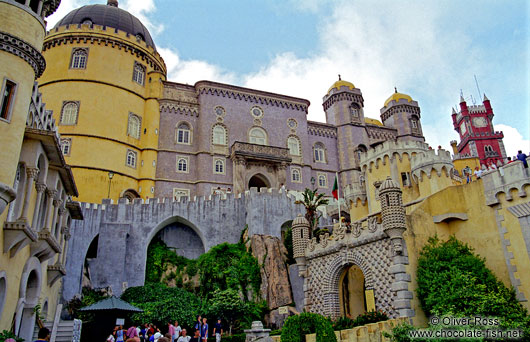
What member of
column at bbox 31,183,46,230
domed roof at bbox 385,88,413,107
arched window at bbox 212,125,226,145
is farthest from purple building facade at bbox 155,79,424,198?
column at bbox 31,183,46,230

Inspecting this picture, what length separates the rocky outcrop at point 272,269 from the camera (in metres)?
24.8

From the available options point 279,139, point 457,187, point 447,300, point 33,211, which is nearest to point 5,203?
point 33,211

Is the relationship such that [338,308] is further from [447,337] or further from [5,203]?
[5,203]

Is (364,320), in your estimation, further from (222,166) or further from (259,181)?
(259,181)

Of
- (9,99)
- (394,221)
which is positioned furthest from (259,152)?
(9,99)

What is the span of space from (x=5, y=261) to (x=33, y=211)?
2639 millimetres

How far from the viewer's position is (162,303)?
23438 millimetres

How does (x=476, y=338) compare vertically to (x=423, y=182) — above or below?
below

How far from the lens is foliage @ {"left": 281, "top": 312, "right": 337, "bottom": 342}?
15.5m

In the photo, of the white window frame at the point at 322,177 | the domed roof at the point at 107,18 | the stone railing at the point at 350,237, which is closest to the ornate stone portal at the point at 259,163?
the white window frame at the point at 322,177

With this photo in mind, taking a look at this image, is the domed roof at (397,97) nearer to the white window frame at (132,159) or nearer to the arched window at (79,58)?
the white window frame at (132,159)

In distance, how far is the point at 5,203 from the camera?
12836mm

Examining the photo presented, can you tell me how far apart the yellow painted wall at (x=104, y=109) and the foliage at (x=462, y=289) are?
25173 millimetres

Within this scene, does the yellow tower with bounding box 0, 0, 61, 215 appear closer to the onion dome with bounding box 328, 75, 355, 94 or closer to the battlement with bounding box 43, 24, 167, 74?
the battlement with bounding box 43, 24, 167, 74
